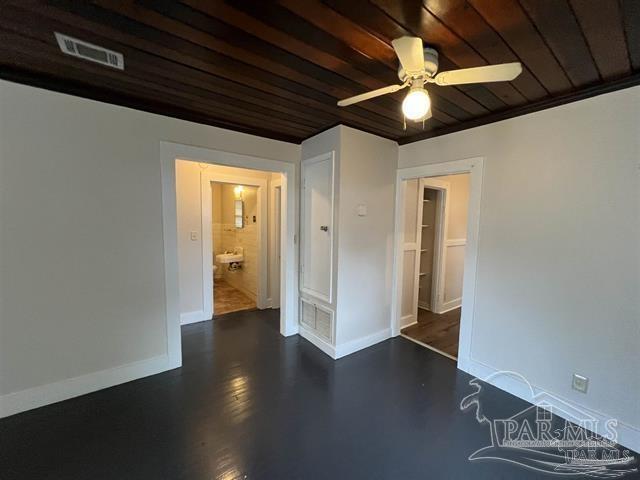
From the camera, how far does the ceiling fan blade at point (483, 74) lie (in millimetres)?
1201

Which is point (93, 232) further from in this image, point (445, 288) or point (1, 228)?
point (445, 288)

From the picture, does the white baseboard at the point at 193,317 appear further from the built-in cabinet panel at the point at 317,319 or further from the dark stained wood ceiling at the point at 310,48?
the dark stained wood ceiling at the point at 310,48

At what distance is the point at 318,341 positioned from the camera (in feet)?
10.0

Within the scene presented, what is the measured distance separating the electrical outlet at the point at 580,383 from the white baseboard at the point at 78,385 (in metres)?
3.38

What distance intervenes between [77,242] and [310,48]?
2.25 meters

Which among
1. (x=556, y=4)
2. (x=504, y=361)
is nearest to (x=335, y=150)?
(x=556, y=4)

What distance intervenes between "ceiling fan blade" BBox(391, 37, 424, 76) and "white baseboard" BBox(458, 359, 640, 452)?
2.58m

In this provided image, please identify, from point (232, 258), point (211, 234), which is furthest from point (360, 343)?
point (232, 258)

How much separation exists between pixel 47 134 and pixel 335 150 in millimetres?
2312

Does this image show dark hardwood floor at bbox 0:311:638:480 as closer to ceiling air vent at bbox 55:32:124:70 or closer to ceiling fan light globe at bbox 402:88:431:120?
ceiling fan light globe at bbox 402:88:431:120

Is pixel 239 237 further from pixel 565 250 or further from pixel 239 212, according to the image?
pixel 565 250

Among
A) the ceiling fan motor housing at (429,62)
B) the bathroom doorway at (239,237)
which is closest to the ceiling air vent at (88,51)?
the ceiling fan motor housing at (429,62)

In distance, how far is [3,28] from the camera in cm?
138

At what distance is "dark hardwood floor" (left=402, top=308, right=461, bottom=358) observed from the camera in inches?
124
